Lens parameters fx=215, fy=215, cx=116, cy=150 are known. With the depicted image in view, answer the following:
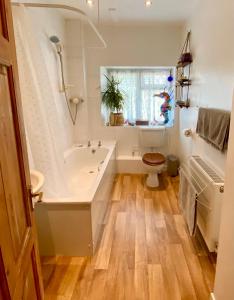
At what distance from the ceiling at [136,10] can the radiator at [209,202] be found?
215cm

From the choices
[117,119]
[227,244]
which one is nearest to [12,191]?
[227,244]

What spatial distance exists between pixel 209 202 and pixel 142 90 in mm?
3050

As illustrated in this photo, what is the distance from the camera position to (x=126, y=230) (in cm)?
237

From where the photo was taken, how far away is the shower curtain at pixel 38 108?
1697 millimetres

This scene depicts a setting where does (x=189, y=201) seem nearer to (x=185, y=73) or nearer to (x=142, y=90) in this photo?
(x=185, y=73)

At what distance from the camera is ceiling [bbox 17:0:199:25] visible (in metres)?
2.70

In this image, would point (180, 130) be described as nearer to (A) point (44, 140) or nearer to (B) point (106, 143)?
(B) point (106, 143)

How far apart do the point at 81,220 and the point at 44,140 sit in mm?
778

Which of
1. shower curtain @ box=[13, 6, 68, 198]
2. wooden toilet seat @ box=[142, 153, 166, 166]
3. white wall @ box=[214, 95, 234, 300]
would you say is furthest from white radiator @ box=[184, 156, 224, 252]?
shower curtain @ box=[13, 6, 68, 198]

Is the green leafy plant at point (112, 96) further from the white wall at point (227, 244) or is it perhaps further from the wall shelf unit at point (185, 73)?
the white wall at point (227, 244)

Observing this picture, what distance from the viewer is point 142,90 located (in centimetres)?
433

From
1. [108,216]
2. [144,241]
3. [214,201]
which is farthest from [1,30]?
[108,216]

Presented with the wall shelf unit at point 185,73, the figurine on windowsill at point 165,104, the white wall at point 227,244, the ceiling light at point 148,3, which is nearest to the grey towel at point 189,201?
the white wall at point 227,244

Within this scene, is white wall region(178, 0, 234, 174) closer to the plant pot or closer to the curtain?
the curtain
